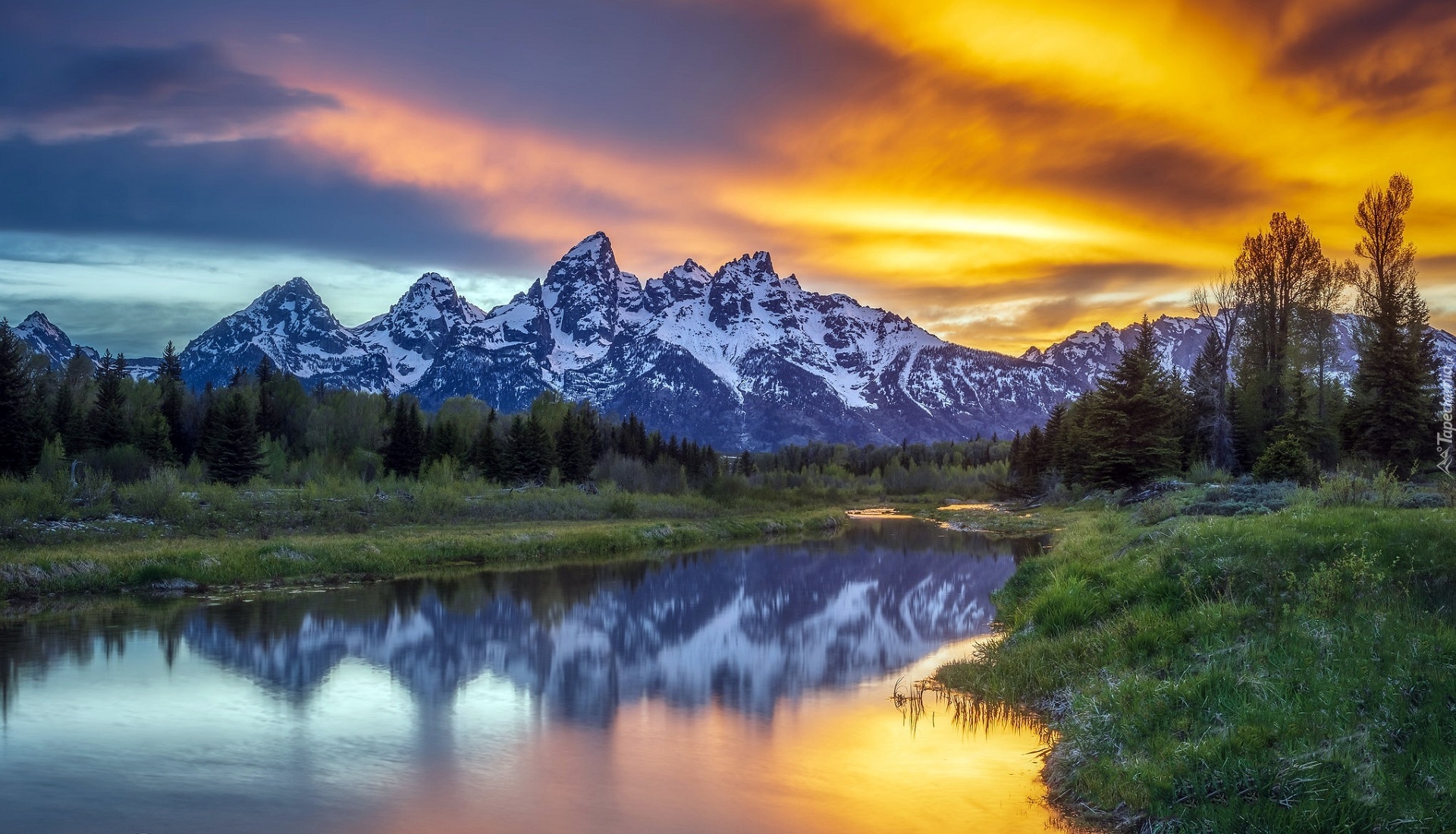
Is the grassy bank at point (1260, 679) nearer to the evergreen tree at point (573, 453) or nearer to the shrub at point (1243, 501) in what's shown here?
the shrub at point (1243, 501)

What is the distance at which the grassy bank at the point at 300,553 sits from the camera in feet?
93.5

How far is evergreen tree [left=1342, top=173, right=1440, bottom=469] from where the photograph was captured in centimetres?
4388

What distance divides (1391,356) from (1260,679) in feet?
141

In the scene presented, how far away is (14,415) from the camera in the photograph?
54062 millimetres

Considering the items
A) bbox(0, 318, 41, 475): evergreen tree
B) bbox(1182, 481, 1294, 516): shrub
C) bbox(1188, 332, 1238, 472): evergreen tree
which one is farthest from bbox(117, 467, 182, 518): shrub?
bbox(1188, 332, 1238, 472): evergreen tree

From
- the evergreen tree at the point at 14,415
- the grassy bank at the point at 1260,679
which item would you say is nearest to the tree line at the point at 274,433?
the evergreen tree at the point at 14,415

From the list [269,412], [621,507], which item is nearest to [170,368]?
[269,412]

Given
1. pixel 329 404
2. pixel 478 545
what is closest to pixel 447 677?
pixel 478 545

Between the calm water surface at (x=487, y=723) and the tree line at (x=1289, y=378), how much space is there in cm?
2887

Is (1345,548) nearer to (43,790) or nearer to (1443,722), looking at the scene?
(1443,722)

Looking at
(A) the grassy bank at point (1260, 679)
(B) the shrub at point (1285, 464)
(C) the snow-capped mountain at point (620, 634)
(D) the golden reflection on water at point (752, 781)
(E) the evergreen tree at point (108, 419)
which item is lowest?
(C) the snow-capped mountain at point (620, 634)

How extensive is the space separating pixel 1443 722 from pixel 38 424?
238 ft

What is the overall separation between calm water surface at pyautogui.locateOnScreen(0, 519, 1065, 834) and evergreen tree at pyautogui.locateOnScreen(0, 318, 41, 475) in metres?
35.6

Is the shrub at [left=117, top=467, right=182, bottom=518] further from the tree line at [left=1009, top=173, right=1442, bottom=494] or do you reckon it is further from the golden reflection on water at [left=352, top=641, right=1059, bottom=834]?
the tree line at [left=1009, top=173, right=1442, bottom=494]
